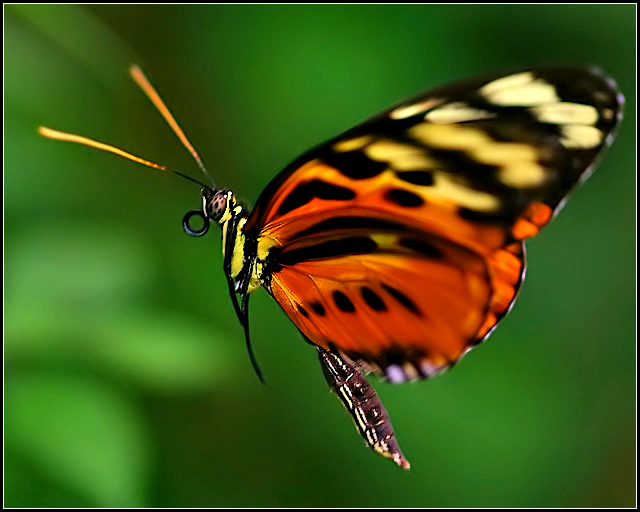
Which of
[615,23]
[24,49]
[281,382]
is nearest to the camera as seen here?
[24,49]

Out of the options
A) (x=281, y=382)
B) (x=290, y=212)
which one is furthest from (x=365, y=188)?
(x=281, y=382)

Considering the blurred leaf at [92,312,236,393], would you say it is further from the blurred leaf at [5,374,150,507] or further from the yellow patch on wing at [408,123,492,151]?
the yellow patch on wing at [408,123,492,151]

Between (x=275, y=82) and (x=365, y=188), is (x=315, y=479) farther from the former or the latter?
(x=365, y=188)

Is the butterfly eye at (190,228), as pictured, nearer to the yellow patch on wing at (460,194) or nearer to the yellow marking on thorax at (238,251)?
the yellow marking on thorax at (238,251)

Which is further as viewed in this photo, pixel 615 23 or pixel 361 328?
pixel 615 23

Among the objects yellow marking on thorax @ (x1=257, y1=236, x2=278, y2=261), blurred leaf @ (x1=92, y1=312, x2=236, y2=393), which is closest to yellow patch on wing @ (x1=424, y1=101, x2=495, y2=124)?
yellow marking on thorax @ (x1=257, y1=236, x2=278, y2=261)

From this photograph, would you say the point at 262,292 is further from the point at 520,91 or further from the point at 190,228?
the point at 520,91
